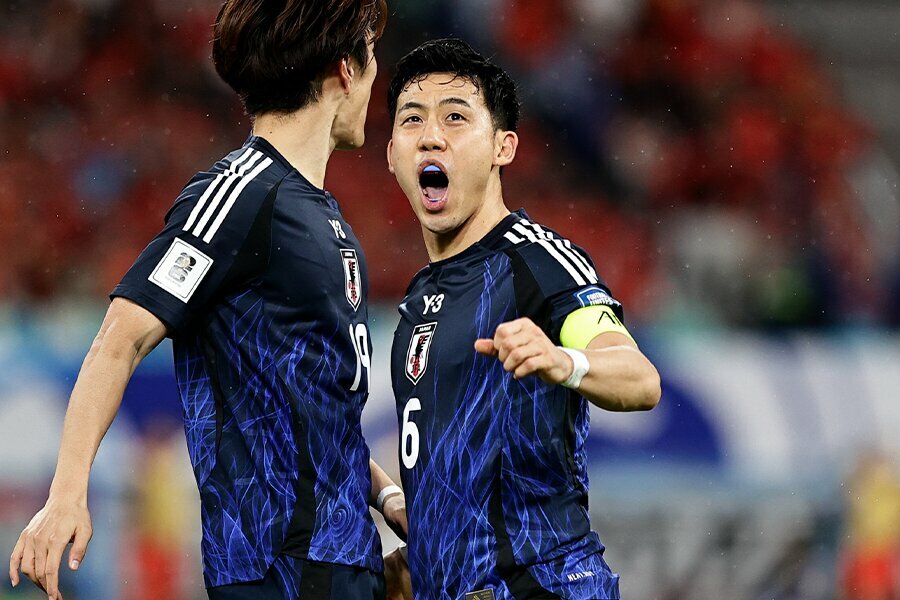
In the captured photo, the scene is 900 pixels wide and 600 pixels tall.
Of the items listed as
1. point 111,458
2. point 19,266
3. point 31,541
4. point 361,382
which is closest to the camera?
point 31,541

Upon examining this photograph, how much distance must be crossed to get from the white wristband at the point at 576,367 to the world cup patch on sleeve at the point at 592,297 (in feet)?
0.93

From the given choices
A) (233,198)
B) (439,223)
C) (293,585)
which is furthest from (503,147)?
(293,585)

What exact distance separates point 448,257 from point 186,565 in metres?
3.48

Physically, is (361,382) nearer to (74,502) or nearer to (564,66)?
(74,502)

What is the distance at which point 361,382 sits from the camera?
3080 millimetres

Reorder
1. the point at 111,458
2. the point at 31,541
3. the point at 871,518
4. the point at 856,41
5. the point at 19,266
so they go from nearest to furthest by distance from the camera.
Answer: the point at 31,541, the point at 111,458, the point at 871,518, the point at 19,266, the point at 856,41

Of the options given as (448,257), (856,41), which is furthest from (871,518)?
(856,41)

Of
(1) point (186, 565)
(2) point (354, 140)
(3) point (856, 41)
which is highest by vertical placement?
(3) point (856, 41)

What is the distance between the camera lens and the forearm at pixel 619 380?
105 inches

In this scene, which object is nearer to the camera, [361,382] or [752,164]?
[361,382]

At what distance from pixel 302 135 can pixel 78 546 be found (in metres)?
1.18

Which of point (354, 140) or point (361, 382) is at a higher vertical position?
point (354, 140)

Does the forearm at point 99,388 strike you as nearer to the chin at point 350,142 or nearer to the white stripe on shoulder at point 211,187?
the white stripe on shoulder at point 211,187

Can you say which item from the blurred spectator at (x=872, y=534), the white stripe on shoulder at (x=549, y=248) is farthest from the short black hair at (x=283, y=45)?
the blurred spectator at (x=872, y=534)
